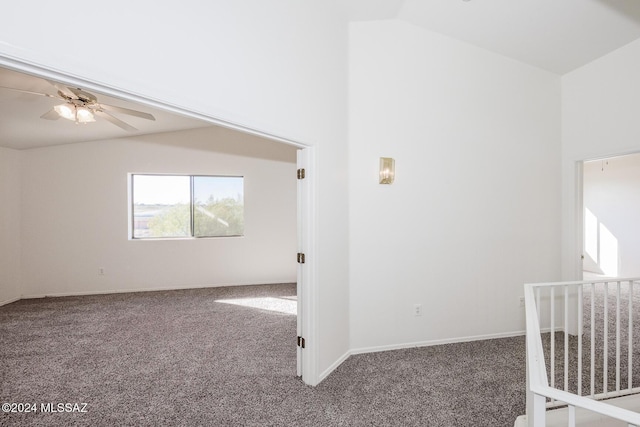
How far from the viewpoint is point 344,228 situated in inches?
112

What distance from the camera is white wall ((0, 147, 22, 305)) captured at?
4492 millimetres

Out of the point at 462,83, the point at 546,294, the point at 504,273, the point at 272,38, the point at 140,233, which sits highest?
the point at 462,83

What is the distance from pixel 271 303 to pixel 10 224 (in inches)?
181

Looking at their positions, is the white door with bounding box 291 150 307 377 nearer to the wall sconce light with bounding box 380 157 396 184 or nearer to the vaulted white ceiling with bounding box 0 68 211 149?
the wall sconce light with bounding box 380 157 396 184

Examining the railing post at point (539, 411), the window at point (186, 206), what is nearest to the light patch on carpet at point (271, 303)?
the window at point (186, 206)

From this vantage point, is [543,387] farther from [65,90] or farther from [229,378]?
[65,90]

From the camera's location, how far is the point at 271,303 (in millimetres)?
4531

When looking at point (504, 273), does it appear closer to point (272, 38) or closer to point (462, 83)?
point (462, 83)

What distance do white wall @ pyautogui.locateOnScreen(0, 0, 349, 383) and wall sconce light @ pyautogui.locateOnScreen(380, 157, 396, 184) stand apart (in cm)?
42

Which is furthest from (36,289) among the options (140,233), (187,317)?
(187,317)

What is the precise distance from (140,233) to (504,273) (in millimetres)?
6128

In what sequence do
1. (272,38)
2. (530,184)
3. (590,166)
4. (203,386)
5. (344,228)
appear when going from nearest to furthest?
1. (272,38)
2. (203,386)
3. (344,228)
4. (530,184)
5. (590,166)

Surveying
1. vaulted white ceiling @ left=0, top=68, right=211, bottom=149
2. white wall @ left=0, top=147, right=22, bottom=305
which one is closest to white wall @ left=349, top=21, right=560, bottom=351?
vaulted white ceiling @ left=0, top=68, right=211, bottom=149

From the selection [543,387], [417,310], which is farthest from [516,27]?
[543,387]
